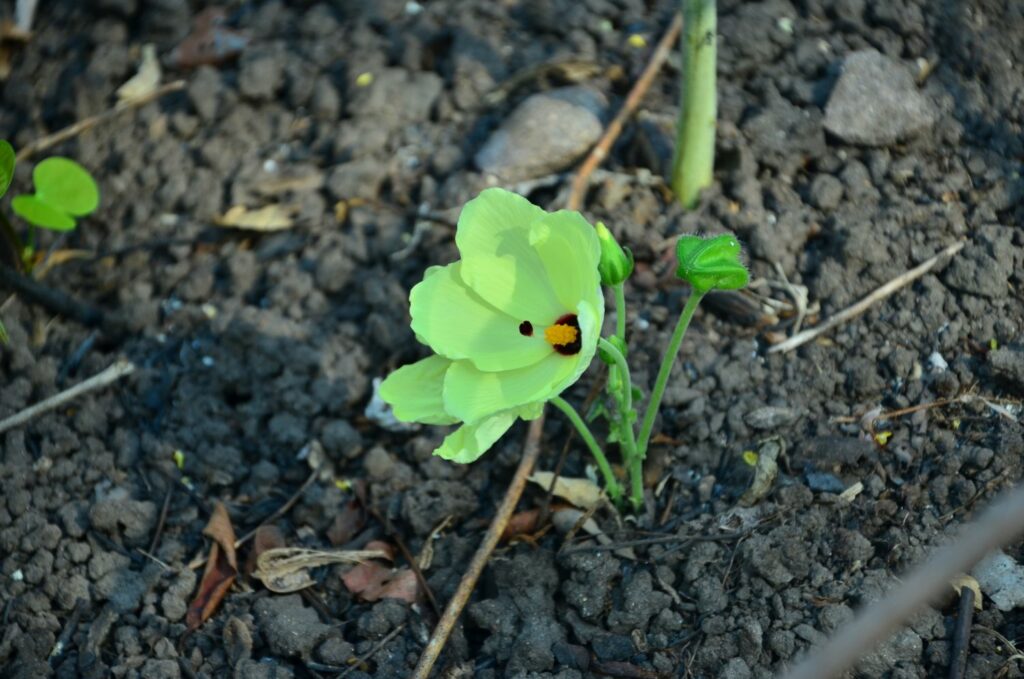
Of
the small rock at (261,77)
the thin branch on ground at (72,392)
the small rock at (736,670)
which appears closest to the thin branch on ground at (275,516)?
the thin branch on ground at (72,392)

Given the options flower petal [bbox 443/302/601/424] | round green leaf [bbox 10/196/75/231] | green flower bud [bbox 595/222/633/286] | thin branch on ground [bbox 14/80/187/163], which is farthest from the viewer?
thin branch on ground [bbox 14/80/187/163]

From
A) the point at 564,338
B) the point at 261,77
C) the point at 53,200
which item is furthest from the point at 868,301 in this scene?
the point at 53,200

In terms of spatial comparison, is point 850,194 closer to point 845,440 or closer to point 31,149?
point 845,440

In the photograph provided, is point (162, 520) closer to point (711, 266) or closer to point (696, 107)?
point (711, 266)

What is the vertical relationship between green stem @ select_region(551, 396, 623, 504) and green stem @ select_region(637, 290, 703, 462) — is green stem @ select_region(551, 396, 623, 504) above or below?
below

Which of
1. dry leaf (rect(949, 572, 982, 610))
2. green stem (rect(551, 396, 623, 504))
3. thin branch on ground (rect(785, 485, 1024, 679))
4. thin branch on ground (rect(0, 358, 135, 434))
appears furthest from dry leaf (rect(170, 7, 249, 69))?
thin branch on ground (rect(785, 485, 1024, 679))

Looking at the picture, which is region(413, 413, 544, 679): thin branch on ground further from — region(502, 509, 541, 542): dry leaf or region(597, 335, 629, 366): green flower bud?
region(597, 335, 629, 366): green flower bud

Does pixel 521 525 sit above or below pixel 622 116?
below
